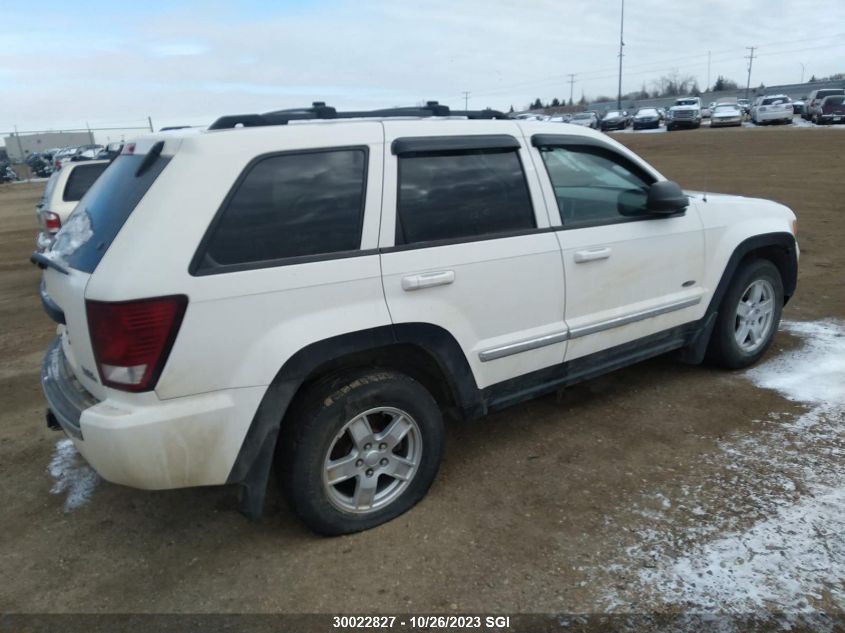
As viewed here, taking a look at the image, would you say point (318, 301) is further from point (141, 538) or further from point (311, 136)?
point (141, 538)

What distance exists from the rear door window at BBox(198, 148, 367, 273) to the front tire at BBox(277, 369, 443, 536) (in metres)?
0.63

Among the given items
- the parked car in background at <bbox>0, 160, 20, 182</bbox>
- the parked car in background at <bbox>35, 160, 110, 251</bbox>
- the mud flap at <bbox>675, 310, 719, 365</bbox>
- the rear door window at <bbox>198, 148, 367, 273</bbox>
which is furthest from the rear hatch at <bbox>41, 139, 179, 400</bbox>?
the parked car in background at <bbox>0, 160, 20, 182</bbox>

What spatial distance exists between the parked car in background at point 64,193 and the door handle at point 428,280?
6.67 metres

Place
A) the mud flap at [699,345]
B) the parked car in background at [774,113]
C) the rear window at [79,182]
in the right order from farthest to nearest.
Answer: the parked car in background at [774,113], the rear window at [79,182], the mud flap at [699,345]

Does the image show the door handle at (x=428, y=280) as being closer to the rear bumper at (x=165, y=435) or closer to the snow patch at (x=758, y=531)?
the rear bumper at (x=165, y=435)

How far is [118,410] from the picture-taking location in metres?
2.67

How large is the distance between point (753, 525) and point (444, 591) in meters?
1.46

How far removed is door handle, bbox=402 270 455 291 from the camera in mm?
3107

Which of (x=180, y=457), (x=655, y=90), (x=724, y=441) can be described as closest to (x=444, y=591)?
(x=180, y=457)

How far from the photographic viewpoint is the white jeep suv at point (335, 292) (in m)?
2.65

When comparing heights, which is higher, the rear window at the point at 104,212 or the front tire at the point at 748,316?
the rear window at the point at 104,212

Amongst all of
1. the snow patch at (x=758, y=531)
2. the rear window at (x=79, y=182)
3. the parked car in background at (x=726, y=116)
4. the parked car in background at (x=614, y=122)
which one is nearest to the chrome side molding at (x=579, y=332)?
the snow patch at (x=758, y=531)

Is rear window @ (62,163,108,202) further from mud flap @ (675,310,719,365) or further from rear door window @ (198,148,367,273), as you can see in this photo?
mud flap @ (675,310,719,365)

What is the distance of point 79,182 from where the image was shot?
8969 mm
